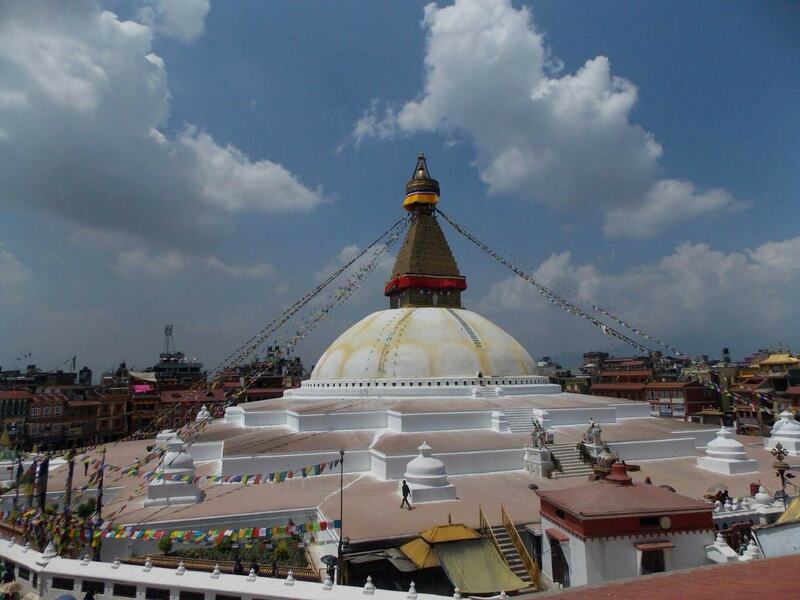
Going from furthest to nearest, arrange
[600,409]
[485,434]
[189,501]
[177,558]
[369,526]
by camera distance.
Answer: [600,409]
[485,434]
[189,501]
[369,526]
[177,558]

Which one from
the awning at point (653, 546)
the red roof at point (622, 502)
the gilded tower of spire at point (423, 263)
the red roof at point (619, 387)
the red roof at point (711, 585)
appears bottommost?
the awning at point (653, 546)

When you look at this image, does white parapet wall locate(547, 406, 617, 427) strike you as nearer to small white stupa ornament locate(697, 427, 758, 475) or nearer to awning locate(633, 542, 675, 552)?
small white stupa ornament locate(697, 427, 758, 475)

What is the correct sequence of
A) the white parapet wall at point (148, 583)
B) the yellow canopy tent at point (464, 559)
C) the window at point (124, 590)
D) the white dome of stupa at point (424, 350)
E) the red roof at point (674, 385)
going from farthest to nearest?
the red roof at point (674, 385)
the white dome of stupa at point (424, 350)
the yellow canopy tent at point (464, 559)
the window at point (124, 590)
the white parapet wall at point (148, 583)

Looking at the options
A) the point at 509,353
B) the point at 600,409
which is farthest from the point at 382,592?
the point at 509,353

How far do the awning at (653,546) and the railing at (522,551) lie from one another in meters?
1.50

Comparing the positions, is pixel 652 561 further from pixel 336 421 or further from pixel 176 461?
pixel 336 421

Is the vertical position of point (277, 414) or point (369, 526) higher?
point (277, 414)

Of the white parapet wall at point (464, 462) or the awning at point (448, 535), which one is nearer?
the awning at point (448, 535)

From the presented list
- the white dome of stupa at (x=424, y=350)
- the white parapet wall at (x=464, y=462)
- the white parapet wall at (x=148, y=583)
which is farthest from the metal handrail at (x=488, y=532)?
the white dome of stupa at (x=424, y=350)

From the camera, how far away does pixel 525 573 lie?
7.62 metres

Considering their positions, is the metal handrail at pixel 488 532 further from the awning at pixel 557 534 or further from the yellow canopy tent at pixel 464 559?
the awning at pixel 557 534

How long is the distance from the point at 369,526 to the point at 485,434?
6397 millimetres

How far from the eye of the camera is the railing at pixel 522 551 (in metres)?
7.38

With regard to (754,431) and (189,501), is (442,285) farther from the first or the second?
(754,431)
